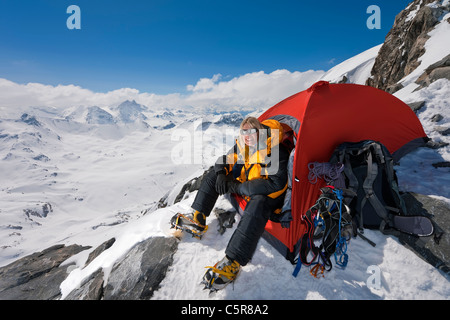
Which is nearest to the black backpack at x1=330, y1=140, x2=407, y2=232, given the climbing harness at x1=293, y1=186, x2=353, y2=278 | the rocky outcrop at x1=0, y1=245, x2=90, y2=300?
the climbing harness at x1=293, y1=186, x2=353, y2=278

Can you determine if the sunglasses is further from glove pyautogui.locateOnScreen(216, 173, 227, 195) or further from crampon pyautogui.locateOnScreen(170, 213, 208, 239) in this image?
crampon pyautogui.locateOnScreen(170, 213, 208, 239)

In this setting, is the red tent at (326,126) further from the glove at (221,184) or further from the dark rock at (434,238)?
the dark rock at (434,238)

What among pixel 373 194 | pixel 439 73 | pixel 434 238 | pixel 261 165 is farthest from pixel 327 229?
pixel 439 73

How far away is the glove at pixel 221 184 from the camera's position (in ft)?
15.8

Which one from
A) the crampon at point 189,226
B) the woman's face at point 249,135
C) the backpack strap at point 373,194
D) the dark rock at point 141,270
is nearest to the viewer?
the dark rock at point 141,270

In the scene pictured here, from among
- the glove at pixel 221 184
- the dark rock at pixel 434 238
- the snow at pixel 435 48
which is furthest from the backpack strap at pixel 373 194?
the snow at pixel 435 48

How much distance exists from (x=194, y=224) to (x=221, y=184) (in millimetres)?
1167

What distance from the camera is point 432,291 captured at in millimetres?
3254

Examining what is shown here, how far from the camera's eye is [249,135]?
14.5 ft

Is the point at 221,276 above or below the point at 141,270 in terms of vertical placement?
above

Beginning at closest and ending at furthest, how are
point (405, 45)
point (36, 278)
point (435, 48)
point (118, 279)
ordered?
point (118, 279)
point (36, 278)
point (435, 48)
point (405, 45)

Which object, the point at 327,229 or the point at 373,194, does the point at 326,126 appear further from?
the point at 327,229

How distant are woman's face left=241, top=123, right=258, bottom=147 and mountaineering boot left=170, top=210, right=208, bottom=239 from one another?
2.10 meters

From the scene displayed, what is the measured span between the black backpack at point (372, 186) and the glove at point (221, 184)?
2.56 meters
